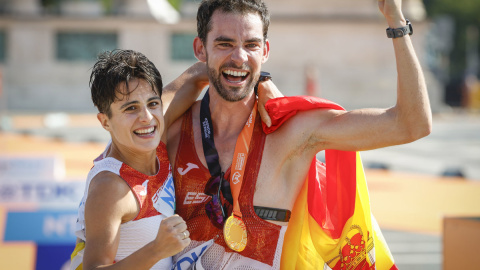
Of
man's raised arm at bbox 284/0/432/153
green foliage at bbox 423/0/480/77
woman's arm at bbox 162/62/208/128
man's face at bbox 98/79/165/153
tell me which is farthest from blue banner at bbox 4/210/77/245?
green foliage at bbox 423/0/480/77

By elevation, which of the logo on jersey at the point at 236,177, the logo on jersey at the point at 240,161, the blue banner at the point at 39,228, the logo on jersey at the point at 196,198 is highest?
the logo on jersey at the point at 240,161

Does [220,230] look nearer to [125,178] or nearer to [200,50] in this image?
[125,178]

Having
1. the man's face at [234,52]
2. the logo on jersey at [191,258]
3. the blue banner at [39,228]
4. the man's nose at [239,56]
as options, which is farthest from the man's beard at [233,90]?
the blue banner at [39,228]

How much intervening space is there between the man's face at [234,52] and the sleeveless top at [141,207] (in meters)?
0.67

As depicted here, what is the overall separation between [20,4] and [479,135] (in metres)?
20.1

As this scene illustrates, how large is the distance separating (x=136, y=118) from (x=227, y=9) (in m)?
0.85

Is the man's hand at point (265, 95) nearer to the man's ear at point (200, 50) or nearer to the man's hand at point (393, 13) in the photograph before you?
the man's ear at point (200, 50)

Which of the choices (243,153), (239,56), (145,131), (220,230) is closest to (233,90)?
(239,56)

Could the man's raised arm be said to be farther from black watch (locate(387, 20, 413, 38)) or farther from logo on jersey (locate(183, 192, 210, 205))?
logo on jersey (locate(183, 192, 210, 205))

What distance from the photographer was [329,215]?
3.40 m

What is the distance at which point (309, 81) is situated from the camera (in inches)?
919

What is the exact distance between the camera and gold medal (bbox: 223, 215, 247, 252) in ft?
10.2

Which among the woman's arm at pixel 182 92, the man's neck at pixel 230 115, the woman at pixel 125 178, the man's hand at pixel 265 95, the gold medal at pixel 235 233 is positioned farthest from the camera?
the woman's arm at pixel 182 92

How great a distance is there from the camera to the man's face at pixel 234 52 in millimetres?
3289
